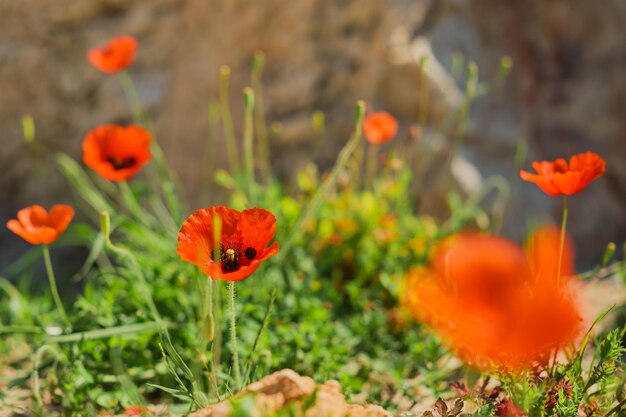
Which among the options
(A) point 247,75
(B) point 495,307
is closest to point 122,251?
(B) point 495,307

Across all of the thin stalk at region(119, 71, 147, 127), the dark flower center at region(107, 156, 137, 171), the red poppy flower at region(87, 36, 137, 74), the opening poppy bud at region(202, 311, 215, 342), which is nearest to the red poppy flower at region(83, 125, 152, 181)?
the dark flower center at region(107, 156, 137, 171)

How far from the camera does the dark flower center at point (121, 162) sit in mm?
2035

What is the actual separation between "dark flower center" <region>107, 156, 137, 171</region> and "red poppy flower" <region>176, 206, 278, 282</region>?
706 millimetres

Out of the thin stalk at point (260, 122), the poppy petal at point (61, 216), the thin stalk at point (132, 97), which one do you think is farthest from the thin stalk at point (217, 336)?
the thin stalk at point (132, 97)

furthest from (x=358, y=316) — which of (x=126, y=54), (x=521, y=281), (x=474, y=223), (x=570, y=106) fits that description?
(x=570, y=106)

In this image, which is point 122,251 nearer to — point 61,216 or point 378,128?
point 61,216

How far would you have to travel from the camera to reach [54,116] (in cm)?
283

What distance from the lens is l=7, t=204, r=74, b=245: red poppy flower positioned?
1.66 meters

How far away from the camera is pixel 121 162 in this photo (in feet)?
6.73

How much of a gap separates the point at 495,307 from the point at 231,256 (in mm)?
604

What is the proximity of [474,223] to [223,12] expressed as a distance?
51.0 inches

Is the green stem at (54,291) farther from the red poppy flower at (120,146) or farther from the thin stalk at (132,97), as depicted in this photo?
the thin stalk at (132,97)

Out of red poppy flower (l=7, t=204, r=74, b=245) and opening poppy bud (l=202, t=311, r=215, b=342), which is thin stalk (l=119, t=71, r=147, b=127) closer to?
red poppy flower (l=7, t=204, r=74, b=245)

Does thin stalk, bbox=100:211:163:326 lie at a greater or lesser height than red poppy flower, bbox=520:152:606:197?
greater
